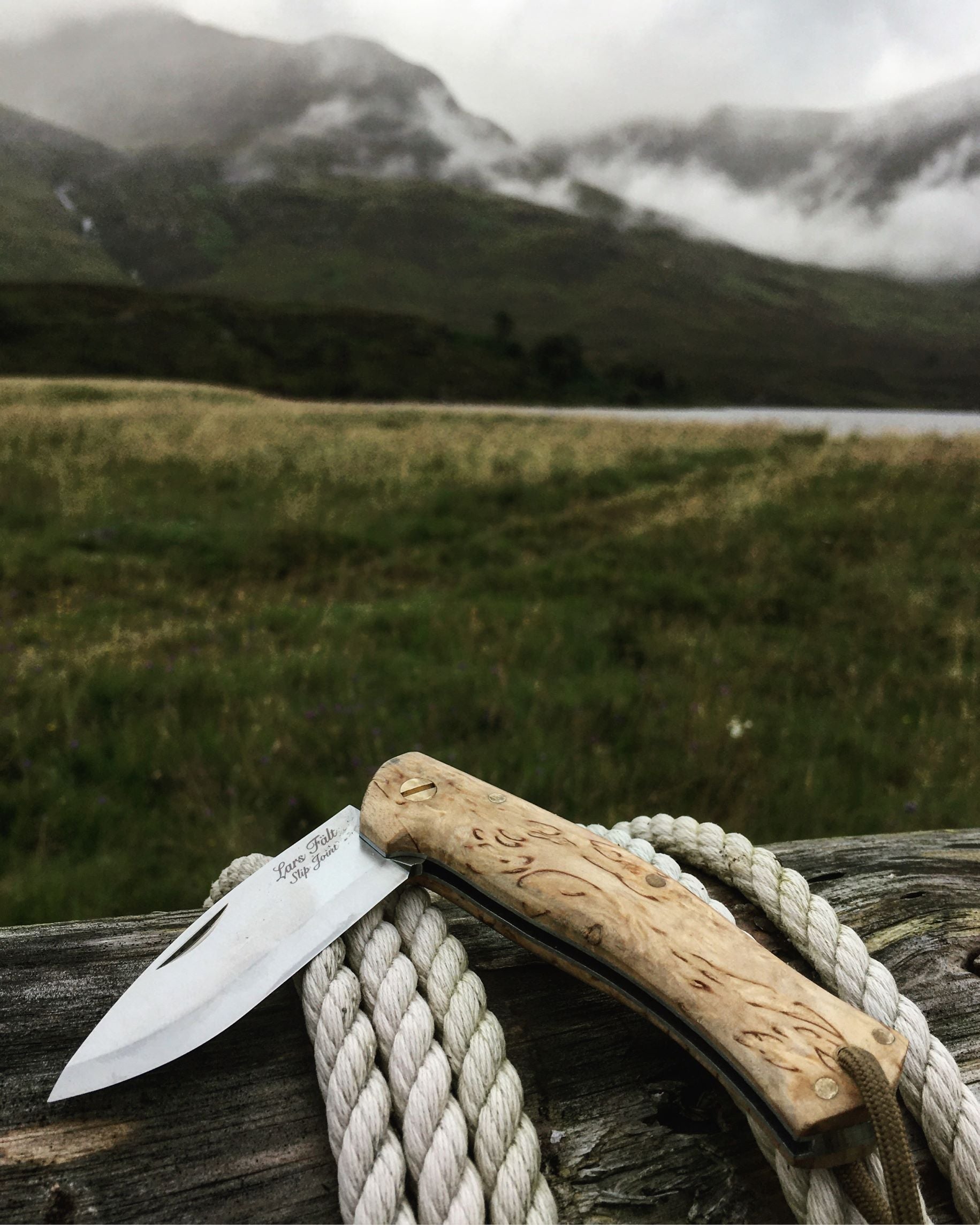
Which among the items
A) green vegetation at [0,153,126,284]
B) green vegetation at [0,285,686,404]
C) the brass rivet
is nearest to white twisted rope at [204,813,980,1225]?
the brass rivet

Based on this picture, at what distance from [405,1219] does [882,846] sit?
4.74ft

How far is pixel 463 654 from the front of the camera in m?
4.82

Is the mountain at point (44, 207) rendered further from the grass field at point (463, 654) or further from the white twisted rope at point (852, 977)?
the white twisted rope at point (852, 977)

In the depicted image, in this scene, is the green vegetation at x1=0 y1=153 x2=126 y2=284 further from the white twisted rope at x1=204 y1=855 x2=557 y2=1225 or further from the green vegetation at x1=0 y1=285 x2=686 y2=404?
the white twisted rope at x1=204 y1=855 x2=557 y2=1225

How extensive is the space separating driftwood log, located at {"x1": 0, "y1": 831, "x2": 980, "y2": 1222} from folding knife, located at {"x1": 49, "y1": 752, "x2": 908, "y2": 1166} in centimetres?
7

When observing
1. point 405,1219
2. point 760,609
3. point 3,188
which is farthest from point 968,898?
point 3,188

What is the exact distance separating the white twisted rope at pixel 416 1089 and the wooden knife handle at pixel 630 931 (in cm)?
13

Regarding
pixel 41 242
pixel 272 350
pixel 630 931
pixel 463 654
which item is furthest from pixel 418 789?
pixel 41 242

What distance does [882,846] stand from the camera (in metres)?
1.87

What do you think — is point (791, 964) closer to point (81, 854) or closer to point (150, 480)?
point (81, 854)

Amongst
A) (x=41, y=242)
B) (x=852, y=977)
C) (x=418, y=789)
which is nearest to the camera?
(x=852, y=977)

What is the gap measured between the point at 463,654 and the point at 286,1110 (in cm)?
381

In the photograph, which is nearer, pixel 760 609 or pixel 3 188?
pixel 760 609

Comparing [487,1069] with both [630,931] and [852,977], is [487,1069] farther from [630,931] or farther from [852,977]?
[852,977]
